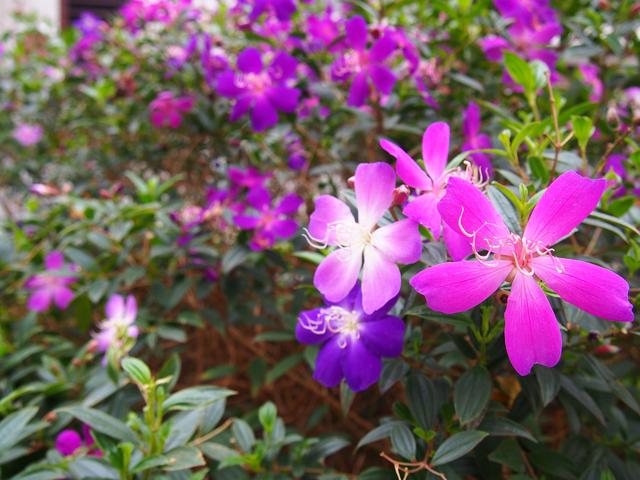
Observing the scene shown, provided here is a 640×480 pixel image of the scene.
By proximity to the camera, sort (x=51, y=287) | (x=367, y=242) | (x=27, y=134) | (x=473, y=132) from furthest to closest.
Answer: (x=27, y=134)
(x=51, y=287)
(x=473, y=132)
(x=367, y=242)

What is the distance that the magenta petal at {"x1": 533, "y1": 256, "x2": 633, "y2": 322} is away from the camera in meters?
0.48

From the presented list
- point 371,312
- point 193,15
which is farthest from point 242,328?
point 371,312

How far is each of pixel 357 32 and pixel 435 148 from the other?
485mm

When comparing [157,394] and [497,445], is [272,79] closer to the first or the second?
[157,394]

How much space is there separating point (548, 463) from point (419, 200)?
0.42 meters

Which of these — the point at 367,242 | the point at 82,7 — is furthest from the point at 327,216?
the point at 82,7

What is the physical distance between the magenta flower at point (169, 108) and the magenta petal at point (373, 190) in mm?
905

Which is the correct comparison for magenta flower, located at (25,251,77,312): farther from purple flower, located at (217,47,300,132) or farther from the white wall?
the white wall

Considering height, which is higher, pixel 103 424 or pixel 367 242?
pixel 367 242

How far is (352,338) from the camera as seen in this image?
26.9 inches

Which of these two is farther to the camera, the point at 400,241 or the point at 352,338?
the point at 352,338

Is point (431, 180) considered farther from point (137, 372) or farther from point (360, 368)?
point (137, 372)

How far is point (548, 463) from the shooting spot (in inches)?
28.6

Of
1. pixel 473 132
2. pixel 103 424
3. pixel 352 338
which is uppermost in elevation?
pixel 473 132
